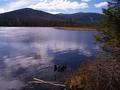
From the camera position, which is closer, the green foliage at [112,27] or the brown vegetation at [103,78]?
the brown vegetation at [103,78]

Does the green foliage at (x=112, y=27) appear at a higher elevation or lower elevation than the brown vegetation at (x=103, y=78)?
higher

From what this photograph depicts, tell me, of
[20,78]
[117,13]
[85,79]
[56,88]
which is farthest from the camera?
[20,78]

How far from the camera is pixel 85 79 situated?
1645cm

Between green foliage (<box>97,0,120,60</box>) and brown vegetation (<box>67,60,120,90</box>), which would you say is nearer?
brown vegetation (<box>67,60,120,90</box>)

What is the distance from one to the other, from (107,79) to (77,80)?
288 cm

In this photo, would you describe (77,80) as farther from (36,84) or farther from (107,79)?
(36,84)

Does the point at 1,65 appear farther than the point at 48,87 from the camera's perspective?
Yes

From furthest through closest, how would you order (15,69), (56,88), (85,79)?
(15,69), (56,88), (85,79)

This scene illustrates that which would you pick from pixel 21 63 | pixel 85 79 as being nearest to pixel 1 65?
pixel 21 63

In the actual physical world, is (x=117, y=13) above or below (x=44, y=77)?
above

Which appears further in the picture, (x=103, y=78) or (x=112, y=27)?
(x=112, y=27)

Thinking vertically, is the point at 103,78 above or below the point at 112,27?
below

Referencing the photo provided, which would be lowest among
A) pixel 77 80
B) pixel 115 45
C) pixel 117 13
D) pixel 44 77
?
pixel 44 77

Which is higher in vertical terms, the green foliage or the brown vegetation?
the green foliage
